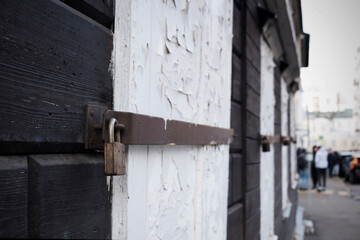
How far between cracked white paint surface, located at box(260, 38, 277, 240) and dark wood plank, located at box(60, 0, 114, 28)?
7.85ft

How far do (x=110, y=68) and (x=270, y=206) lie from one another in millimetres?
3038

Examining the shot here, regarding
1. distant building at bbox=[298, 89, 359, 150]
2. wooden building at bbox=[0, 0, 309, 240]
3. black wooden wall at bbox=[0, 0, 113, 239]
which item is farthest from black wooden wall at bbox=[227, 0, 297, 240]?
distant building at bbox=[298, 89, 359, 150]

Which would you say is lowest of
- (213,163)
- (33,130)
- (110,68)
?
(213,163)

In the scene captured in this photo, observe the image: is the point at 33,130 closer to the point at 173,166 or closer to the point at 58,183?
the point at 58,183

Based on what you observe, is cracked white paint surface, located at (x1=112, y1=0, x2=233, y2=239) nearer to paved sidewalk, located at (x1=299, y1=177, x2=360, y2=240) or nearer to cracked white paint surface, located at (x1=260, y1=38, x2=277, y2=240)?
cracked white paint surface, located at (x1=260, y1=38, x2=277, y2=240)

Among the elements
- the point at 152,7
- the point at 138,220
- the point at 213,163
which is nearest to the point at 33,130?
the point at 138,220

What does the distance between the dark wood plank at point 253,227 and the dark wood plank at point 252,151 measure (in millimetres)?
446

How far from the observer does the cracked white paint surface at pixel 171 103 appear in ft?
2.55

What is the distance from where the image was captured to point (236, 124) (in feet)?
6.86

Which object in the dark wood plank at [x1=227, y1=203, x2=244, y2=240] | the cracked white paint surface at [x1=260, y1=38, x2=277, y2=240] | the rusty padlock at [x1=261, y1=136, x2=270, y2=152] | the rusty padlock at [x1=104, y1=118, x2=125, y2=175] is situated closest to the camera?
the rusty padlock at [x1=104, y1=118, x2=125, y2=175]

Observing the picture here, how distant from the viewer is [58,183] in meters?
0.62

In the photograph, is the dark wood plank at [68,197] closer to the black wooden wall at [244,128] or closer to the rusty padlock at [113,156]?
the rusty padlock at [113,156]

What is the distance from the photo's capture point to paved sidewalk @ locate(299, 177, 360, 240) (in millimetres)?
6383

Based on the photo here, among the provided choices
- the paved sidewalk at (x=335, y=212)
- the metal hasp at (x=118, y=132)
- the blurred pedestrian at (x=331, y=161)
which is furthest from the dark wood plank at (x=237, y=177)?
the blurred pedestrian at (x=331, y=161)
